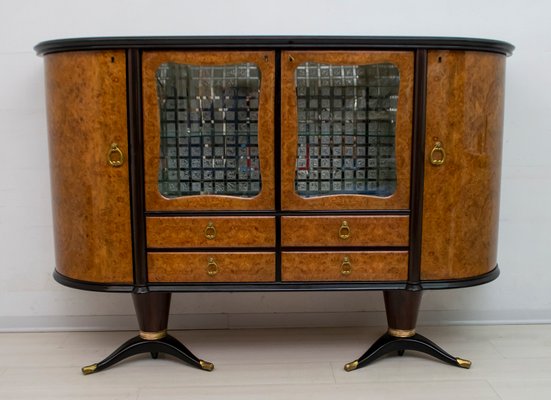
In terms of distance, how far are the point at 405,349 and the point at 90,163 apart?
1.41 m

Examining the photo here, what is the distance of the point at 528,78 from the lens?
260cm

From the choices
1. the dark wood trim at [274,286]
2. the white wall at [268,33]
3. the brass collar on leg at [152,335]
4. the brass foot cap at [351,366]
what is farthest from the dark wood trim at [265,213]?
the white wall at [268,33]

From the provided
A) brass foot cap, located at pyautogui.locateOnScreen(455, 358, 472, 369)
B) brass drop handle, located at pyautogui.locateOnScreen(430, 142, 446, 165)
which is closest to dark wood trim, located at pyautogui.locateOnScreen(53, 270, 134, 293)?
brass drop handle, located at pyautogui.locateOnScreen(430, 142, 446, 165)

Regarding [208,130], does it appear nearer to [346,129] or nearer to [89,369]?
[346,129]

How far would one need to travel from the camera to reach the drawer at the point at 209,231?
6.95 ft

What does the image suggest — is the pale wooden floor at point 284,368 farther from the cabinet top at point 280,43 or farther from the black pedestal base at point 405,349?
the cabinet top at point 280,43

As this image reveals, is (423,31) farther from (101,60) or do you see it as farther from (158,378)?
(158,378)

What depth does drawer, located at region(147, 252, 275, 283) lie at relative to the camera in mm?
2137

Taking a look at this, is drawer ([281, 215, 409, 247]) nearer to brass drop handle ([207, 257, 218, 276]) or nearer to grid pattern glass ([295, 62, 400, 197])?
grid pattern glass ([295, 62, 400, 197])

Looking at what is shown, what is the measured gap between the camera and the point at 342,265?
215 cm

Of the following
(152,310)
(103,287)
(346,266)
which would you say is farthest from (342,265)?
(103,287)

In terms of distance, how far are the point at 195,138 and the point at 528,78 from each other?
1.53m

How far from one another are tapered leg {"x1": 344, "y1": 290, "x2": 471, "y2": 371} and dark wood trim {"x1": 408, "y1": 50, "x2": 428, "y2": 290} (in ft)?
0.53

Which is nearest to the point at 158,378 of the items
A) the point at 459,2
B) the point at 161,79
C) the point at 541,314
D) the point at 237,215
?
the point at 237,215
